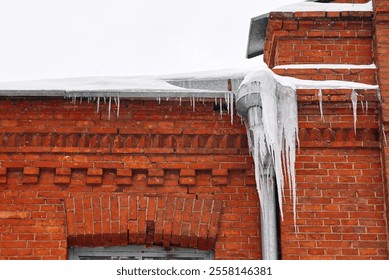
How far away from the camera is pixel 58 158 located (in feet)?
23.9

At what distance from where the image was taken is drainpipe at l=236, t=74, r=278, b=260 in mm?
6855

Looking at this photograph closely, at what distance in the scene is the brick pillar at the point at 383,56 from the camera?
7156 mm

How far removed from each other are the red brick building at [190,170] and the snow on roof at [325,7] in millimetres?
73

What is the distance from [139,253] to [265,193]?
125 cm

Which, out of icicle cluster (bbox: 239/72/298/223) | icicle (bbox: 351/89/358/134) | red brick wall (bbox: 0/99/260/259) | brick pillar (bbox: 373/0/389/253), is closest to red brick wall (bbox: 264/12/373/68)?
brick pillar (bbox: 373/0/389/253)

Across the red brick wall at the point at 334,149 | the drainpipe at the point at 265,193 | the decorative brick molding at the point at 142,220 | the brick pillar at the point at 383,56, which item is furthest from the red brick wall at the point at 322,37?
the decorative brick molding at the point at 142,220

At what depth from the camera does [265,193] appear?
700cm

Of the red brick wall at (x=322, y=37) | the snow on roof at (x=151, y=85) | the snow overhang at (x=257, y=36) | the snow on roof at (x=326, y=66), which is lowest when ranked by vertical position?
the snow on roof at (x=151, y=85)

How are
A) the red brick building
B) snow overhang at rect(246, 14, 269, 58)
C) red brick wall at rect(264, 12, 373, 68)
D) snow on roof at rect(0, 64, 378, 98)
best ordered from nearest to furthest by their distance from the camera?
the red brick building, snow on roof at rect(0, 64, 378, 98), red brick wall at rect(264, 12, 373, 68), snow overhang at rect(246, 14, 269, 58)

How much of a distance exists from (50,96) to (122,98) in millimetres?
647

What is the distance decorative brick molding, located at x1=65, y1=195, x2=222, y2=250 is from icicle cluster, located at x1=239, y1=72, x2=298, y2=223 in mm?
564

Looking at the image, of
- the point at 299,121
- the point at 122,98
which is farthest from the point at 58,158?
the point at 299,121

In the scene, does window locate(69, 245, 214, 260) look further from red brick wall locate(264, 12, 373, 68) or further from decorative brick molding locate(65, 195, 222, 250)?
red brick wall locate(264, 12, 373, 68)

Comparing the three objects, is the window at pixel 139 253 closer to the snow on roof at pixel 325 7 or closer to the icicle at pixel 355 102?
the icicle at pixel 355 102
